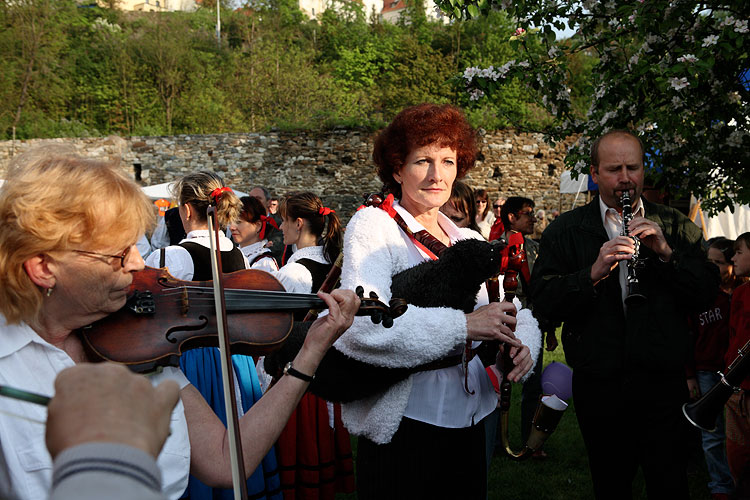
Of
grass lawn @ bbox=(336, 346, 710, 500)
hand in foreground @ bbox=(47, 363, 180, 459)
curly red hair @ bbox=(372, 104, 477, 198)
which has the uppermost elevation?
curly red hair @ bbox=(372, 104, 477, 198)

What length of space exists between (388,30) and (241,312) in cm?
4340

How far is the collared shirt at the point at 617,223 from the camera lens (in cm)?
308

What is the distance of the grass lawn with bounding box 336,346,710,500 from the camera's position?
4.55 m

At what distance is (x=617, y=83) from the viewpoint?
4.52 meters

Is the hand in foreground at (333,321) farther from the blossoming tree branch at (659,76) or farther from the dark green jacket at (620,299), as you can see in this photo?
the blossoming tree branch at (659,76)

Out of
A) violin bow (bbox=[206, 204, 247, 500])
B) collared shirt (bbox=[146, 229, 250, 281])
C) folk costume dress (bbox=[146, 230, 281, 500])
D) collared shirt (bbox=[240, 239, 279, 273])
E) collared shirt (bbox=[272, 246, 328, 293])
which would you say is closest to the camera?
violin bow (bbox=[206, 204, 247, 500])

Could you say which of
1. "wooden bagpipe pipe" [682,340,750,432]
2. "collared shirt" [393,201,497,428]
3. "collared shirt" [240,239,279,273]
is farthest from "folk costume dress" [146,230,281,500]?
"wooden bagpipe pipe" [682,340,750,432]

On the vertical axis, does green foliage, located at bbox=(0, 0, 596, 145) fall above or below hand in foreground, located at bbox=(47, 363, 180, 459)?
above

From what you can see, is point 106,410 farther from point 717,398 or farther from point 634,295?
point 717,398

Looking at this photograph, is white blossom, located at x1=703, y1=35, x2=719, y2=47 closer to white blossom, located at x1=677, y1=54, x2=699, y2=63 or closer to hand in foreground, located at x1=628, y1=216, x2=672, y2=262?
white blossom, located at x1=677, y1=54, x2=699, y2=63

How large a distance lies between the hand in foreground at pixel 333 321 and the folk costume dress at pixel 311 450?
1.90 meters

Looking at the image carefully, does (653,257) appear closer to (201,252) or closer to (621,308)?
(621,308)

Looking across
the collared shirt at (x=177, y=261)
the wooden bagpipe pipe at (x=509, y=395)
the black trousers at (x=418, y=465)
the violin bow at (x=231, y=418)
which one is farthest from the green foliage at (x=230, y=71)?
the violin bow at (x=231, y=418)

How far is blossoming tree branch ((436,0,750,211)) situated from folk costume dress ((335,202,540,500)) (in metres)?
2.40
